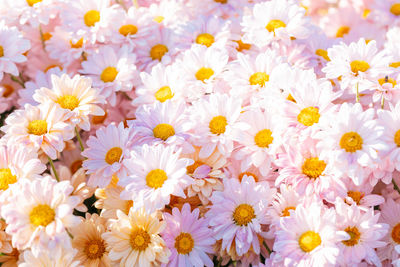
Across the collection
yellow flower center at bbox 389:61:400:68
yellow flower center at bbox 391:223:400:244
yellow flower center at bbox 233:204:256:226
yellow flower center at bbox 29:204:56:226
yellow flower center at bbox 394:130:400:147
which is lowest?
yellow flower center at bbox 391:223:400:244

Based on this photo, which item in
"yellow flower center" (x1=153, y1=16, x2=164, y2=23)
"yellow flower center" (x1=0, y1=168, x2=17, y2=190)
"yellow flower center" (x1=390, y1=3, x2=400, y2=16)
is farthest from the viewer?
"yellow flower center" (x1=390, y1=3, x2=400, y2=16)

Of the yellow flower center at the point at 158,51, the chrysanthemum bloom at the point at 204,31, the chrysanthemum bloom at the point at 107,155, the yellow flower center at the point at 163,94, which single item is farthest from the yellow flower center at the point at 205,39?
the chrysanthemum bloom at the point at 107,155

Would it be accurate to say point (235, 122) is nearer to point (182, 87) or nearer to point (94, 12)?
point (182, 87)

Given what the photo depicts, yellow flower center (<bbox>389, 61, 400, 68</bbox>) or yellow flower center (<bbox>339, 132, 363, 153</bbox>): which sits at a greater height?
yellow flower center (<bbox>339, 132, 363, 153</bbox>)

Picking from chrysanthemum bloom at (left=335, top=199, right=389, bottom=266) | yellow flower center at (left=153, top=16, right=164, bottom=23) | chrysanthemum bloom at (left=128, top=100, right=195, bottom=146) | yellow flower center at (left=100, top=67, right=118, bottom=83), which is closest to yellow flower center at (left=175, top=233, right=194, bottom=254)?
chrysanthemum bloom at (left=128, top=100, right=195, bottom=146)

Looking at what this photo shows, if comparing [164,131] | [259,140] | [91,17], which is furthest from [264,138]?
[91,17]

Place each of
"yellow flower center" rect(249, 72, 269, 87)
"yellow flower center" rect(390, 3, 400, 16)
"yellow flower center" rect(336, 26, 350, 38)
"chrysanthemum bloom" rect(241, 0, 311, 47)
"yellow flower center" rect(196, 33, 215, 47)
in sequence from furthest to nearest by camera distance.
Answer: "yellow flower center" rect(336, 26, 350, 38)
"yellow flower center" rect(390, 3, 400, 16)
"yellow flower center" rect(196, 33, 215, 47)
"chrysanthemum bloom" rect(241, 0, 311, 47)
"yellow flower center" rect(249, 72, 269, 87)

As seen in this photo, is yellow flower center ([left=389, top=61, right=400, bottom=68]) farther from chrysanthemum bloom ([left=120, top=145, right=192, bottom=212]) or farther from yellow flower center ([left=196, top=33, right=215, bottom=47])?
chrysanthemum bloom ([left=120, top=145, right=192, bottom=212])

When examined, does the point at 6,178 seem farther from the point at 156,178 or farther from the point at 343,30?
the point at 343,30
